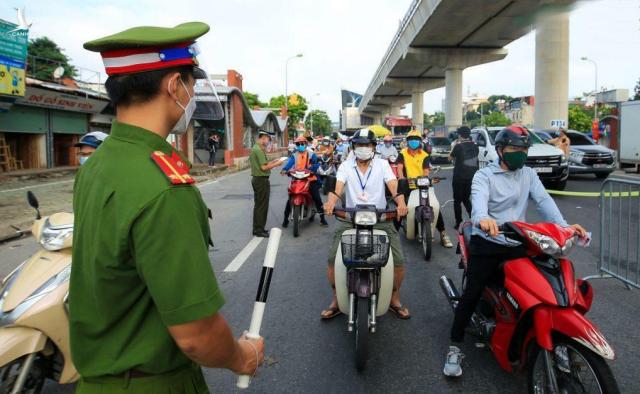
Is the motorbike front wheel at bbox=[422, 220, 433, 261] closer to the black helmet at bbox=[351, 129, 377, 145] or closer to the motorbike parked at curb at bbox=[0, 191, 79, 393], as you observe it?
the black helmet at bbox=[351, 129, 377, 145]

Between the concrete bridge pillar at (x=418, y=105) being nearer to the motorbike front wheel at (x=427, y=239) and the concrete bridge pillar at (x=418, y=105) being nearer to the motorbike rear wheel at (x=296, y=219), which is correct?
the motorbike rear wheel at (x=296, y=219)

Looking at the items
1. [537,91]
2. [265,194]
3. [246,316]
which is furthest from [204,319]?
[537,91]

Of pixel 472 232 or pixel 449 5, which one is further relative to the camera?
pixel 449 5

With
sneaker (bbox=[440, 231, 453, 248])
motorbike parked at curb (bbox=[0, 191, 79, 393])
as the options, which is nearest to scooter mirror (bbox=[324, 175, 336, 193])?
motorbike parked at curb (bbox=[0, 191, 79, 393])

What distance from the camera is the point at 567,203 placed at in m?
11.7

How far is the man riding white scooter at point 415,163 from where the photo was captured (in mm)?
7824

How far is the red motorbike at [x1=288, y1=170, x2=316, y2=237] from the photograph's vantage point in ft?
29.5

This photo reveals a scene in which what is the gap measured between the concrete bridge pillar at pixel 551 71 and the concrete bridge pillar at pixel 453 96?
14.0 meters

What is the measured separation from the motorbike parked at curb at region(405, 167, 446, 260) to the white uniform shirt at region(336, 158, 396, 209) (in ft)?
7.77

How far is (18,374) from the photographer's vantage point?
280cm

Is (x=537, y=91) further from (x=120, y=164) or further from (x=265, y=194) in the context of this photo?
(x=120, y=164)

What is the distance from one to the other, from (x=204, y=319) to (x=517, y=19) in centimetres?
2935

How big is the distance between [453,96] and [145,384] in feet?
129

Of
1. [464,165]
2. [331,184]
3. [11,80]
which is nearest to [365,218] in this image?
[331,184]
